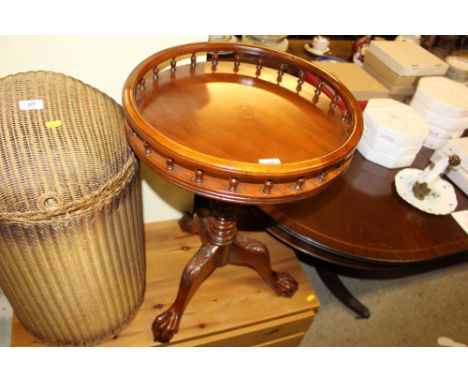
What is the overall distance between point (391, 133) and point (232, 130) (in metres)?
0.62

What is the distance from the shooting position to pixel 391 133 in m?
1.16

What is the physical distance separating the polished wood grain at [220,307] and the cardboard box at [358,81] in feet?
2.17

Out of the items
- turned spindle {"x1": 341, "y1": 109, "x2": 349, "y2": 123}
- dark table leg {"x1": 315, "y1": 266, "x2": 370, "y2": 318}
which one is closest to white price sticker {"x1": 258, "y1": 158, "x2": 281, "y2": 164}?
turned spindle {"x1": 341, "y1": 109, "x2": 349, "y2": 123}

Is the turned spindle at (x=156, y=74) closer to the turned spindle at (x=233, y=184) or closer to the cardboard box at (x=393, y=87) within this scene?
the turned spindle at (x=233, y=184)

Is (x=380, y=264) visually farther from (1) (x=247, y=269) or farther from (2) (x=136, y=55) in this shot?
(2) (x=136, y=55)

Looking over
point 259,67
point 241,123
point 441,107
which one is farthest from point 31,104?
point 441,107

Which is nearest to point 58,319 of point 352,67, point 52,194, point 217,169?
point 52,194

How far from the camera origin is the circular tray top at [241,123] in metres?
0.65

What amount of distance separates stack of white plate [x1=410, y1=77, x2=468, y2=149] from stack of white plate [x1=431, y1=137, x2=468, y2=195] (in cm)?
9

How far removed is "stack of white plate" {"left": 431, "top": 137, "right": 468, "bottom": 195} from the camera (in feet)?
3.93

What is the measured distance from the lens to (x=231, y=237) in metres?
1.11

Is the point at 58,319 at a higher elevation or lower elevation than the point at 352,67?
lower

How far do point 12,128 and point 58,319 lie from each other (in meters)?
0.54

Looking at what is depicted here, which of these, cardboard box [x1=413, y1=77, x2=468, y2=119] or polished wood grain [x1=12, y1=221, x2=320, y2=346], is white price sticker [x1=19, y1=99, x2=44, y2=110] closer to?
polished wood grain [x1=12, y1=221, x2=320, y2=346]
